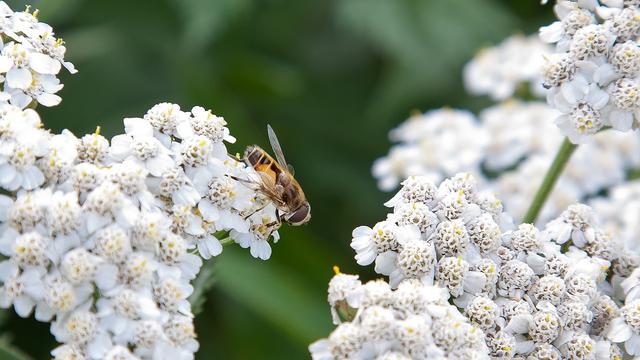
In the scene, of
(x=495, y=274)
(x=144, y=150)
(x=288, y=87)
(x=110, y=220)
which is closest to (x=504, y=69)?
(x=288, y=87)

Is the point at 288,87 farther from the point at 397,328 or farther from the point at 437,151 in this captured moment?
the point at 397,328

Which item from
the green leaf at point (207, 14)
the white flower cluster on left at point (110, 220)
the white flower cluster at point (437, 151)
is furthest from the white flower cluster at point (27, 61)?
the white flower cluster at point (437, 151)

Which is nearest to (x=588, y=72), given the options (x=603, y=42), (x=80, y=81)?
(x=603, y=42)

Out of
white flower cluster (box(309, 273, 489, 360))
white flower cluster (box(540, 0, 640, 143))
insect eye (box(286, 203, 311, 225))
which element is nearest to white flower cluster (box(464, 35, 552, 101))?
white flower cluster (box(540, 0, 640, 143))

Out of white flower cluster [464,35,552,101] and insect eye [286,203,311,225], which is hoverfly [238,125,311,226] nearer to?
insect eye [286,203,311,225]

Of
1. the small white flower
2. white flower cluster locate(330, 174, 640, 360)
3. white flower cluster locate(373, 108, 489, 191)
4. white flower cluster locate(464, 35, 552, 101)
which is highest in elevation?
white flower cluster locate(464, 35, 552, 101)

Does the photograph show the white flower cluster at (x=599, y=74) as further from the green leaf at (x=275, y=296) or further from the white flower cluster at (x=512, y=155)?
the green leaf at (x=275, y=296)

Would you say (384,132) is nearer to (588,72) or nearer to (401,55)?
(401,55)
